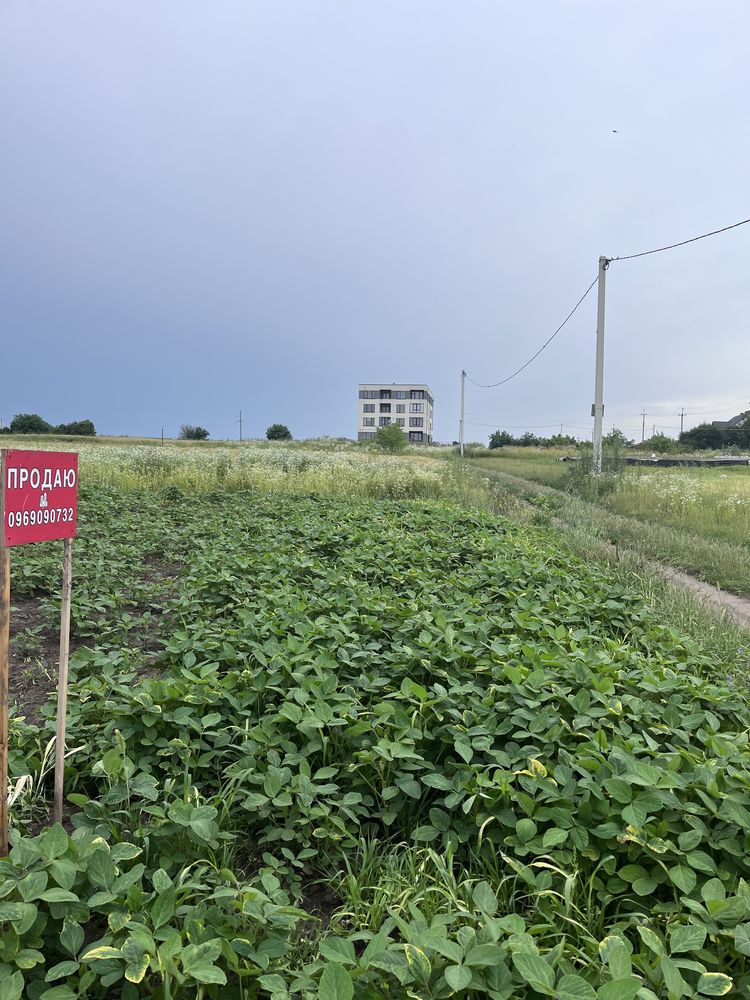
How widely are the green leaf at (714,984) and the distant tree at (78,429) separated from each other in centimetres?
6617

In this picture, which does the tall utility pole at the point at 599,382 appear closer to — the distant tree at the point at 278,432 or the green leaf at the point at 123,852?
the green leaf at the point at 123,852

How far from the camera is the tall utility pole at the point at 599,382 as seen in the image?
56.9 feet

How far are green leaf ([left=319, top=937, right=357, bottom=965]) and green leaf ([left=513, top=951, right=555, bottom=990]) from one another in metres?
0.42

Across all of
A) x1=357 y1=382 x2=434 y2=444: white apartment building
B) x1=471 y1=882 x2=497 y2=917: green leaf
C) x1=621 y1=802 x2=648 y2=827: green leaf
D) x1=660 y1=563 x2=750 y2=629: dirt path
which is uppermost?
x1=357 y1=382 x2=434 y2=444: white apartment building

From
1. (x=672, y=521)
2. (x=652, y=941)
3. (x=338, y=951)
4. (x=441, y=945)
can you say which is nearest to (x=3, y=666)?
(x=338, y=951)

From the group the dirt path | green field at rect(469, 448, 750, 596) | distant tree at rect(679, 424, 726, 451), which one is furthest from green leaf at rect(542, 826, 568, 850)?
distant tree at rect(679, 424, 726, 451)

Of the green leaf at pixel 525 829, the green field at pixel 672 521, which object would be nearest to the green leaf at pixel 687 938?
the green leaf at pixel 525 829

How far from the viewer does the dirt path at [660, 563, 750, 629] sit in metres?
5.31

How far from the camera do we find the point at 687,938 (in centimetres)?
152

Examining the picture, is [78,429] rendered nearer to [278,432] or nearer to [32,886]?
[278,432]

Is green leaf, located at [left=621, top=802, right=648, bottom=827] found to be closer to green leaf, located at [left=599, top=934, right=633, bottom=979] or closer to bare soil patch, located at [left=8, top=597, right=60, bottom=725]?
green leaf, located at [left=599, top=934, right=633, bottom=979]

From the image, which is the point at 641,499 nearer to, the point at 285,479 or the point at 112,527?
the point at 285,479

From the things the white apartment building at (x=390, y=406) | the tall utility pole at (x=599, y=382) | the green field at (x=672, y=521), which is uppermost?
the white apartment building at (x=390, y=406)

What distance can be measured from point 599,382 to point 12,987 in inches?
746
